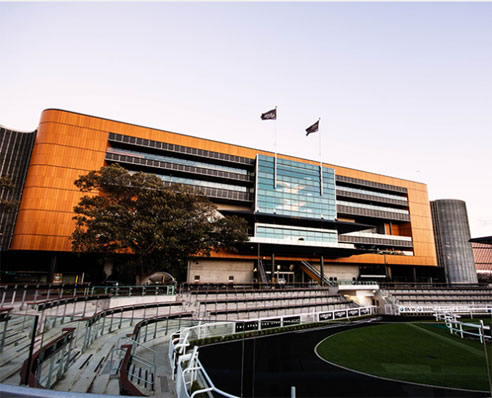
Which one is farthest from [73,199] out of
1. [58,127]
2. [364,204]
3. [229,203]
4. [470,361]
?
[364,204]

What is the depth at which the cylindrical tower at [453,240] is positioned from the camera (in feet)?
242

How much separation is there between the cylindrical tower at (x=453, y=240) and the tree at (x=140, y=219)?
74304 mm

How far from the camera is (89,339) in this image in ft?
27.9

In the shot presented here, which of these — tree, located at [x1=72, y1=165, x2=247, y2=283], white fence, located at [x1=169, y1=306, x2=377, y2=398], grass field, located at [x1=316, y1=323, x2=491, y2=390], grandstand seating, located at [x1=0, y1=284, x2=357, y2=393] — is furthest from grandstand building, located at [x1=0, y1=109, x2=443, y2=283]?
grass field, located at [x1=316, y1=323, x2=491, y2=390]

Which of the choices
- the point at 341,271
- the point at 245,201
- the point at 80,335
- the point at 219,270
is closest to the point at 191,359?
the point at 80,335

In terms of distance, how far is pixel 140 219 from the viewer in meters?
26.4

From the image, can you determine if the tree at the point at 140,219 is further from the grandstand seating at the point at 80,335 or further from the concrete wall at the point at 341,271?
the concrete wall at the point at 341,271

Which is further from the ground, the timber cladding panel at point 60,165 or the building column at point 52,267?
the timber cladding panel at point 60,165

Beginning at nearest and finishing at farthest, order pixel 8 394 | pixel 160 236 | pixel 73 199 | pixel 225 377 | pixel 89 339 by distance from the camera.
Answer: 1. pixel 8 394
2. pixel 225 377
3. pixel 89 339
4. pixel 160 236
5. pixel 73 199

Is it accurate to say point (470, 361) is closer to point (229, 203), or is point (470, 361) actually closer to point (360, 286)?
point (360, 286)

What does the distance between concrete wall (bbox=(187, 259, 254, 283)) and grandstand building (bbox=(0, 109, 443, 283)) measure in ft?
0.53

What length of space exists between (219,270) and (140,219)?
23.2 meters

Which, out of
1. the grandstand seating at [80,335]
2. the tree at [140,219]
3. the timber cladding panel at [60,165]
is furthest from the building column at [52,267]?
the grandstand seating at [80,335]

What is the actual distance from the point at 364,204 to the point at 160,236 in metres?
46.9
